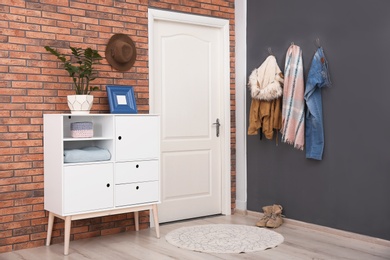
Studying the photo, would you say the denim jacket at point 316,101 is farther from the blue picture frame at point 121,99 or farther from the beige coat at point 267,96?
the blue picture frame at point 121,99

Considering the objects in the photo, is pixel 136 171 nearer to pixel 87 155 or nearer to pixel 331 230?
pixel 87 155

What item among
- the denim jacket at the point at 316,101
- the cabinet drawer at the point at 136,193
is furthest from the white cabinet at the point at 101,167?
the denim jacket at the point at 316,101

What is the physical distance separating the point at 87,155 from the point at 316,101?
A: 6.50ft

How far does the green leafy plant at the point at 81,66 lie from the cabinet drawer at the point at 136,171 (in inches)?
26.3

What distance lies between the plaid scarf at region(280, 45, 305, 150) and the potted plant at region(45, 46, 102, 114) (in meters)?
1.66

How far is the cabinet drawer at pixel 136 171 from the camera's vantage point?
13.4 feet

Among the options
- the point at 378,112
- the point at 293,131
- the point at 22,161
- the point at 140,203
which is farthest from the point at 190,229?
the point at 378,112

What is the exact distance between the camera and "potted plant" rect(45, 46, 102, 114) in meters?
4.00

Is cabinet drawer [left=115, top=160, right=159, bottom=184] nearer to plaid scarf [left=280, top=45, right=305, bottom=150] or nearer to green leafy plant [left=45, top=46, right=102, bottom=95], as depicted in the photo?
green leafy plant [left=45, top=46, right=102, bottom=95]

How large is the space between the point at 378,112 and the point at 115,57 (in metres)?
2.20

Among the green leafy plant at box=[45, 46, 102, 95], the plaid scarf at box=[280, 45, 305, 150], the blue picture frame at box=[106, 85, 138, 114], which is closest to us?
the green leafy plant at box=[45, 46, 102, 95]

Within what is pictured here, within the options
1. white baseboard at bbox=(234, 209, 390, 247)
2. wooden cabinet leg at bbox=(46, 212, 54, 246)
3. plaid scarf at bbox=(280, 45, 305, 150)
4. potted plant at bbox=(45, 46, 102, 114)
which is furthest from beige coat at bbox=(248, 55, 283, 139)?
wooden cabinet leg at bbox=(46, 212, 54, 246)

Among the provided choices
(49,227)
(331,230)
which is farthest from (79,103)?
(331,230)

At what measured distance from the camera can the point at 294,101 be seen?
4582 millimetres
